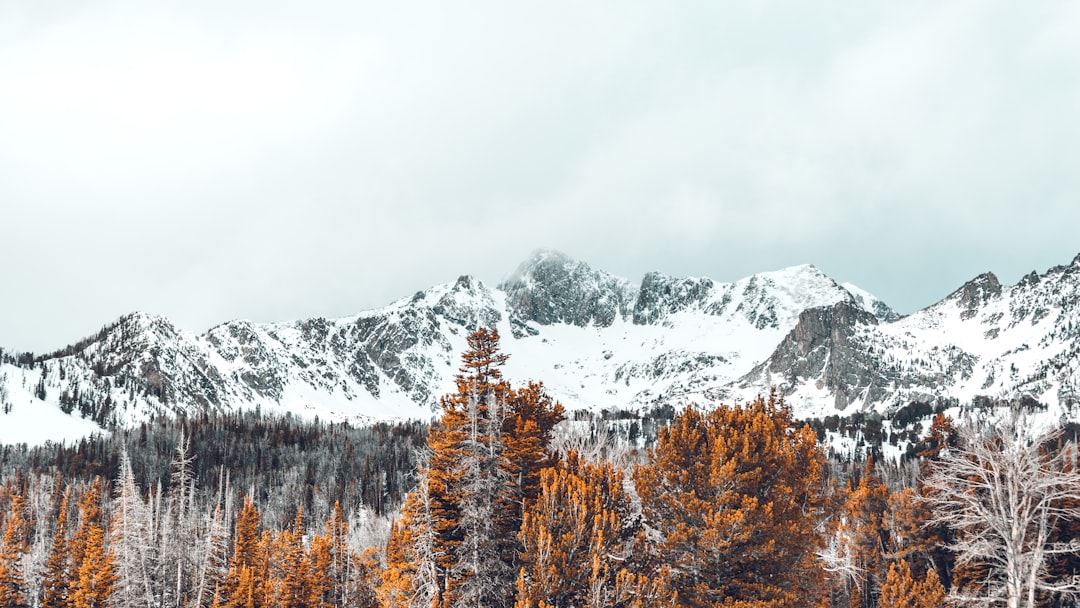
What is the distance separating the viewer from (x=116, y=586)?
188 ft

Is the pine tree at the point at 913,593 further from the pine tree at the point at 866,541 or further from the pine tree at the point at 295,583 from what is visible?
the pine tree at the point at 295,583

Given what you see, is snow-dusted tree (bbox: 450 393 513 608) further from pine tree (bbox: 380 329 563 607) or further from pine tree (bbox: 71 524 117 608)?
pine tree (bbox: 71 524 117 608)

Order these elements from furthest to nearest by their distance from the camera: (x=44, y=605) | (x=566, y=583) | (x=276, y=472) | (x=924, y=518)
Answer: (x=276, y=472) < (x=44, y=605) < (x=924, y=518) < (x=566, y=583)

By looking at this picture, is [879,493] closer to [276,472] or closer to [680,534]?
[680,534]

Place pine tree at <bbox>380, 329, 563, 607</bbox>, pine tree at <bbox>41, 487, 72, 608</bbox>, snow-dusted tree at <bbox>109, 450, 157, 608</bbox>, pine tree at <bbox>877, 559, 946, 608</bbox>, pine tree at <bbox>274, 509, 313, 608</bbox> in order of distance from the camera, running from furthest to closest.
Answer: pine tree at <bbox>41, 487, 72, 608</bbox> → snow-dusted tree at <bbox>109, 450, 157, 608</bbox> → pine tree at <bbox>274, 509, 313, 608</bbox> → pine tree at <bbox>877, 559, 946, 608</bbox> → pine tree at <bbox>380, 329, 563, 607</bbox>

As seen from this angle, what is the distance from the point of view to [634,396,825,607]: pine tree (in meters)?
26.0

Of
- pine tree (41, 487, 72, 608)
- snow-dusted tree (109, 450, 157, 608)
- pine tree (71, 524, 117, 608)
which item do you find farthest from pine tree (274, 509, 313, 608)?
pine tree (41, 487, 72, 608)

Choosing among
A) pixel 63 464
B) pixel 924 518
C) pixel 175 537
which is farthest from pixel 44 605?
pixel 63 464

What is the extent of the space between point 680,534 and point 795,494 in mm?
5156

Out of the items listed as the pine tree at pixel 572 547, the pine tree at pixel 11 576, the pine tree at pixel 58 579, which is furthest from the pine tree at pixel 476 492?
the pine tree at pixel 11 576

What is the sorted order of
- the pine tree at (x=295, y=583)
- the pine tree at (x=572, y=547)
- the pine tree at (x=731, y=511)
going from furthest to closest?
the pine tree at (x=295, y=583) → the pine tree at (x=731, y=511) → the pine tree at (x=572, y=547)

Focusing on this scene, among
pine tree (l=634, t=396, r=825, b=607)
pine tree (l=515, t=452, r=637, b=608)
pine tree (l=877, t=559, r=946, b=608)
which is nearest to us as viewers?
pine tree (l=515, t=452, r=637, b=608)

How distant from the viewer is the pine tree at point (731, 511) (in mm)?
26016

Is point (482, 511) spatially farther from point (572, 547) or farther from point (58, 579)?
point (58, 579)
